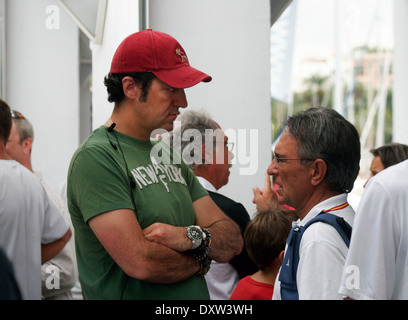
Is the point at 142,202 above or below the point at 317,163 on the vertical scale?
below

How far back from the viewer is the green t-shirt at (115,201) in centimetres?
207

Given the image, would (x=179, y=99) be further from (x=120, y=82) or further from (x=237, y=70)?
(x=237, y=70)

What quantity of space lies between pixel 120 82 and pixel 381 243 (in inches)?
50.0

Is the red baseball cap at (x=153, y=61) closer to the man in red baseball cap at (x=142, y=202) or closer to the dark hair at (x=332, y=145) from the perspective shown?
the man in red baseball cap at (x=142, y=202)

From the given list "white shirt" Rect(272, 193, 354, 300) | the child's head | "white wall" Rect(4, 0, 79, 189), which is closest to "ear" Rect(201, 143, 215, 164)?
the child's head

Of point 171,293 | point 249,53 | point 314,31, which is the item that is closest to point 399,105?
point 249,53

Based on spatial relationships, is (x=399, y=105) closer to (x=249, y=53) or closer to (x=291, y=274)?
(x=249, y=53)

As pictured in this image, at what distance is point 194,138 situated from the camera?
132 inches

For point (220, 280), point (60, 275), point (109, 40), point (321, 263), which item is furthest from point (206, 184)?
point (109, 40)

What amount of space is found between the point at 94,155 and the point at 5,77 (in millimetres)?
6529

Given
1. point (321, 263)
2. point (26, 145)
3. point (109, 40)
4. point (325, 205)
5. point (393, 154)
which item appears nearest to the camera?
point (321, 263)

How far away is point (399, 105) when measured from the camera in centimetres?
733

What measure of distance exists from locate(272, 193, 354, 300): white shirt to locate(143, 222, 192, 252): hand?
51 cm
